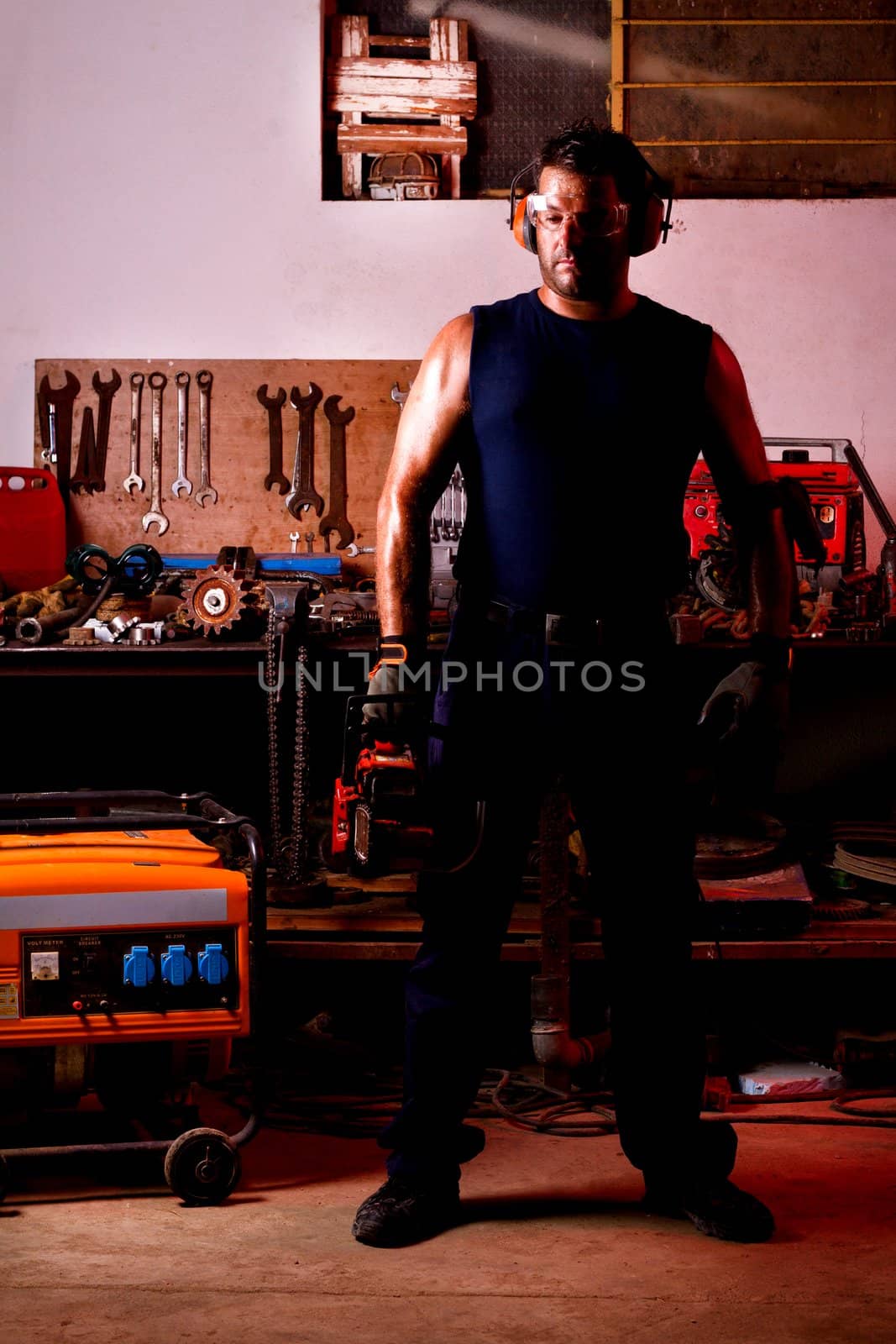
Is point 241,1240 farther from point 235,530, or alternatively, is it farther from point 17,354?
point 17,354

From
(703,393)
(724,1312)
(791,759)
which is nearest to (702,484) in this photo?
(791,759)

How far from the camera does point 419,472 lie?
7.55 feet

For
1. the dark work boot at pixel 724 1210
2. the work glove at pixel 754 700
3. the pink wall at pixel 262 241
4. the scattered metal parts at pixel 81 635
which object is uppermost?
the pink wall at pixel 262 241

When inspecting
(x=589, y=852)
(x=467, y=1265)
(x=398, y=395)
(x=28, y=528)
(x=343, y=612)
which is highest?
(x=398, y=395)

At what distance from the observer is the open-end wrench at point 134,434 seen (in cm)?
387

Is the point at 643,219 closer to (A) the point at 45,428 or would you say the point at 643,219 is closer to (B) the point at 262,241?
(B) the point at 262,241

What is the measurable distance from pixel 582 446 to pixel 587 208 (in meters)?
0.38

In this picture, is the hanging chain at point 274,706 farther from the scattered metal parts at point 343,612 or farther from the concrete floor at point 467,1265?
the concrete floor at point 467,1265

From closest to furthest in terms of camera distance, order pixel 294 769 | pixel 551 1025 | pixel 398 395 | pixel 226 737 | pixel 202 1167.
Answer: pixel 202 1167 → pixel 551 1025 → pixel 294 769 → pixel 398 395 → pixel 226 737

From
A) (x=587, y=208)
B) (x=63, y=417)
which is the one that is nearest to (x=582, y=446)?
(x=587, y=208)

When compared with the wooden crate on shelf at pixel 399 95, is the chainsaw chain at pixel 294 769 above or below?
below

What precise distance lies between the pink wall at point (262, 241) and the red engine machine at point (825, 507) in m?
0.36

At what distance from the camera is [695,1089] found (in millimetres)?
2312

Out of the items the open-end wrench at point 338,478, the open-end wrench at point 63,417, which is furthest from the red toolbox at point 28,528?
the open-end wrench at point 338,478
